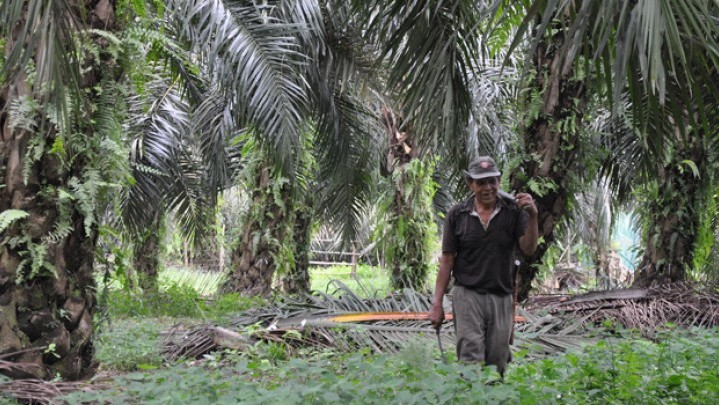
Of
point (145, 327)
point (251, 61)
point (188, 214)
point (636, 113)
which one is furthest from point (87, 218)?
point (188, 214)

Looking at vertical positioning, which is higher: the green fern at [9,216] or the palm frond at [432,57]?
the palm frond at [432,57]

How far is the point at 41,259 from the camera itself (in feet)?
15.4

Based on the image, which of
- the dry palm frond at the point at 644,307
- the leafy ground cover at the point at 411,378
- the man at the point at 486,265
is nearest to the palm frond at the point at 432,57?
the man at the point at 486,265

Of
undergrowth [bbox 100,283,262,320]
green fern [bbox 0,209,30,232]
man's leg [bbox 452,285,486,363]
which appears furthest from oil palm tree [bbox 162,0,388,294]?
green fern [bbox 0,209,30,232]

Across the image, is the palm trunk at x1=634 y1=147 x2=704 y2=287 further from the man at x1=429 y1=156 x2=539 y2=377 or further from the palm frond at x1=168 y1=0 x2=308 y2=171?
the man at x1=429 y1=156 x2=539 y2=377

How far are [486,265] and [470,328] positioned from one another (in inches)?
16.3

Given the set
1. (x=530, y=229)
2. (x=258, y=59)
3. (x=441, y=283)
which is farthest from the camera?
(x=258, y=59)

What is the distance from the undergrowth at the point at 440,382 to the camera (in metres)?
3.95

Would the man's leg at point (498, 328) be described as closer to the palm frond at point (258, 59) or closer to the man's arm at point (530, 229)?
the man's arm at point (530, 229)

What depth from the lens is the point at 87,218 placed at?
16.0 ft

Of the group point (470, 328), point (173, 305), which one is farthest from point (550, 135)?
point (173, 305)

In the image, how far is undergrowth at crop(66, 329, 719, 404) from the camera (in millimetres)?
3947

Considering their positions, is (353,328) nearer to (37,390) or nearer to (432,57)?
(432,57)

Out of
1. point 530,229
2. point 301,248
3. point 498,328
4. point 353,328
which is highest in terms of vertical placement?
point 530,229
